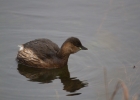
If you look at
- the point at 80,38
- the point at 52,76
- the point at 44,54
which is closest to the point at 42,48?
the point at 44,54

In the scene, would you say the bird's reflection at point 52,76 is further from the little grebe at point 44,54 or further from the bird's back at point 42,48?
the bird's back at point 42,48

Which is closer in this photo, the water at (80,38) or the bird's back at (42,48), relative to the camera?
the water at (80,38)

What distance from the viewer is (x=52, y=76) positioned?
8969mm


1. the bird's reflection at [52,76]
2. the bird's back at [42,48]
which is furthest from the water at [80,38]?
the bird's back at [42,48]

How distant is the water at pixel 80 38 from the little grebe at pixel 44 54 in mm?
181

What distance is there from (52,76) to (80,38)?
1655mm

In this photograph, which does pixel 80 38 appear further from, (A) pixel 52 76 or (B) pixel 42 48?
(A) pixel 52 76

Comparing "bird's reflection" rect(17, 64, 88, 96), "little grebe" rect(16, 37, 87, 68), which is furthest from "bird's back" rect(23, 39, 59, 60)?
"bird's reflection" rect(17, 64, 88, 96)

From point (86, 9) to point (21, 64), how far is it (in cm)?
278

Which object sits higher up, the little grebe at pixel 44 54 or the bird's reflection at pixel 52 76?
the little grebe at pixel 44 54

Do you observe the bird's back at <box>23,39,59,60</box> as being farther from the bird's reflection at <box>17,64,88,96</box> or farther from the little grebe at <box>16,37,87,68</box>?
the bird's reflection at <box>17,64,88,96</box>

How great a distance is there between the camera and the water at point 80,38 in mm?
8172

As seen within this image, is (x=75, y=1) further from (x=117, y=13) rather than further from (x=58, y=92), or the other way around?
(x=58, y=92)

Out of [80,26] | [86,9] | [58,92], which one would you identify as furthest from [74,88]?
[86,9]
